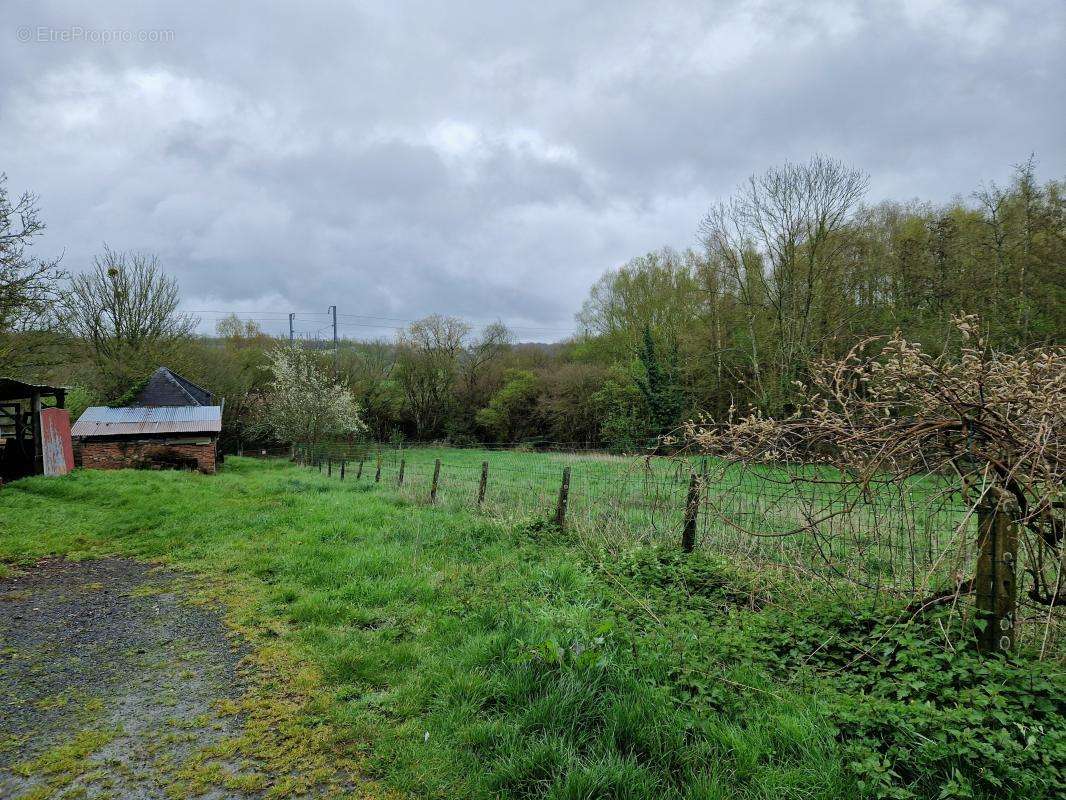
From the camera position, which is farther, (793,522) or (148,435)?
(148,435)

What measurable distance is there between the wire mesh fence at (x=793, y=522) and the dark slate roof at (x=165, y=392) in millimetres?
18474

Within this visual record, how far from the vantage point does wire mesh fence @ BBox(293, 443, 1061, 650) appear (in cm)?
354

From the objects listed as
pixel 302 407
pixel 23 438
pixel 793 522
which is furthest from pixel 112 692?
pixel 302 407

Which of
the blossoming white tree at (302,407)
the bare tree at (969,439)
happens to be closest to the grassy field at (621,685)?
the bare tree at (969,439)

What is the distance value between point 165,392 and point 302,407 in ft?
21.8

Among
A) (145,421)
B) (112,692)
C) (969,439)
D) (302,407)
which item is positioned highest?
(969,439)

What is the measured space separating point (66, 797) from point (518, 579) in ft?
12.4

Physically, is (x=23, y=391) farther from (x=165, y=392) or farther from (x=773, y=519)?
(x=773, y=519)

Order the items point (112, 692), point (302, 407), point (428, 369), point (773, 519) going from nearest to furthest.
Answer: point (112, 692) < point (773, 519) < point (302, 407) < point (428, 369)

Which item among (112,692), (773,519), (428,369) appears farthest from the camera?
(428,369)

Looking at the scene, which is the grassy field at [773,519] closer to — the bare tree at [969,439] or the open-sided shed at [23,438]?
the bare tree at [969,439]

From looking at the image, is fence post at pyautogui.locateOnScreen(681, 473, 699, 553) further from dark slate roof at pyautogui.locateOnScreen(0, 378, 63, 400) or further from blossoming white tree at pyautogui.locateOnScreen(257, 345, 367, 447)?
blossoming white tree at pyautogui.locateOnScreen(257, 345, 367, 447)

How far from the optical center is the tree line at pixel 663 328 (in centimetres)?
1673

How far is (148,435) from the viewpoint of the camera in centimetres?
2298
